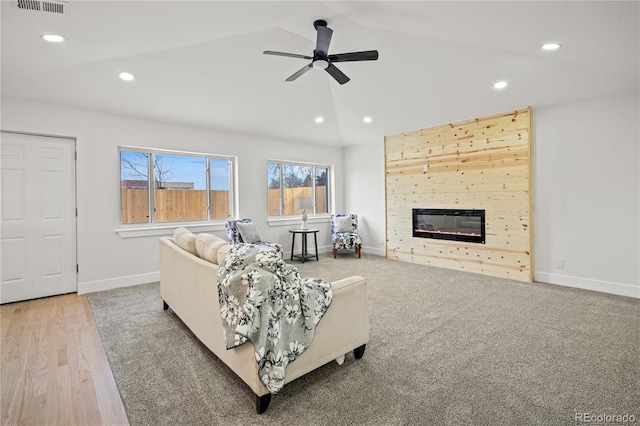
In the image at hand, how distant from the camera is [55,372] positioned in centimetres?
219

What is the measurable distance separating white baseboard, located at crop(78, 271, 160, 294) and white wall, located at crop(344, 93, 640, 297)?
5.72m

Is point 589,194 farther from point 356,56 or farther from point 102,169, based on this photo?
point 102,169

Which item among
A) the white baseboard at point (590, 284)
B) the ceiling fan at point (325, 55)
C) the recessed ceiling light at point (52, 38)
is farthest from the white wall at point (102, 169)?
the white baseboard at point (590, 284)

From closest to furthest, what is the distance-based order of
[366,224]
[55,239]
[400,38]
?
1. [400,38]
2. [55,239]
3. [366,224]

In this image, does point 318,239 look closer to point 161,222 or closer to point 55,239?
point 161,222

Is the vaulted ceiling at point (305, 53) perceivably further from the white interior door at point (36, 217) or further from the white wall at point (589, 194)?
the white interior door at point (36, 217)

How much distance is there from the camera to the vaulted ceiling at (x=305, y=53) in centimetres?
258

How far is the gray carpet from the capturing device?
171 centimetres

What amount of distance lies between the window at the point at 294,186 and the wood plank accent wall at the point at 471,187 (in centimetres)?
171

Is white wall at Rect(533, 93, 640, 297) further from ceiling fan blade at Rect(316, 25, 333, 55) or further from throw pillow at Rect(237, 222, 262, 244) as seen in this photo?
throw pillow at Rect(237, 222, 262, 244)

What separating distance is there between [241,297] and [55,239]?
12.3 feet

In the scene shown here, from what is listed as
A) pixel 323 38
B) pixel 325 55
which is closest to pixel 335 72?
pixel 325 55

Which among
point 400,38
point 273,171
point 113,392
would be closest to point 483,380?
point 113,392

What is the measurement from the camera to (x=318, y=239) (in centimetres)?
690
